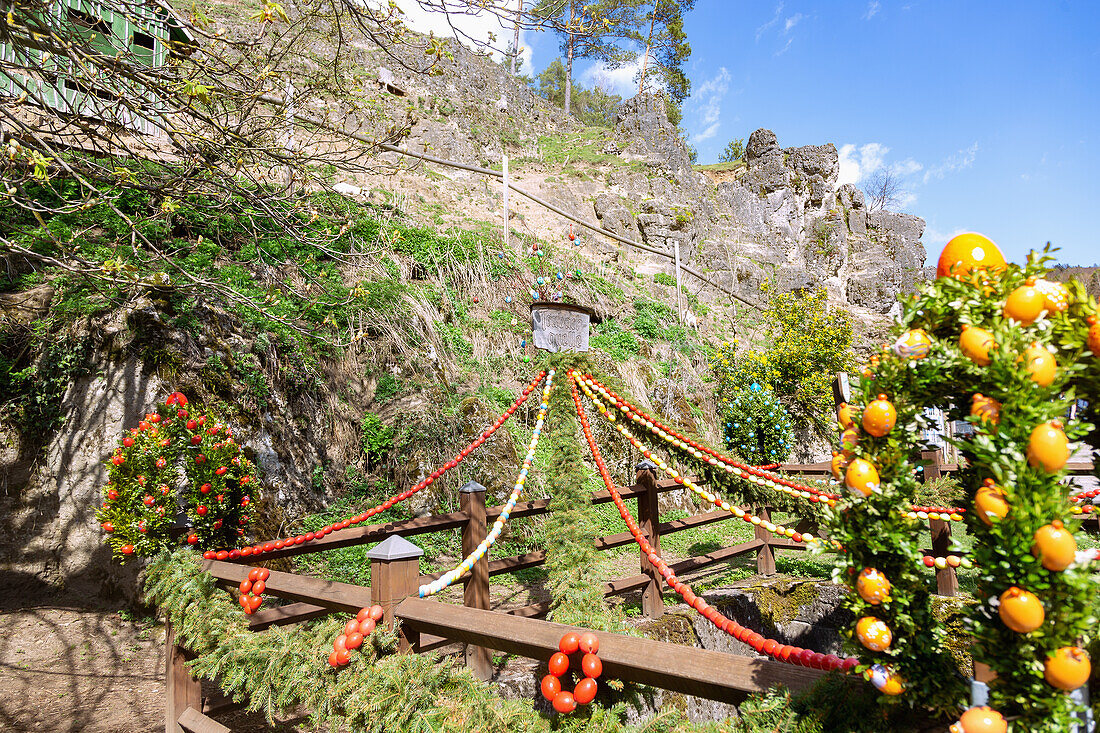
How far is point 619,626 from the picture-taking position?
152 inches

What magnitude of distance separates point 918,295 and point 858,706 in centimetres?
106

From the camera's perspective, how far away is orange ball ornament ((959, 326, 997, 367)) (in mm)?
1298

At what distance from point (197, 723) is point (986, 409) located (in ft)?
13.2

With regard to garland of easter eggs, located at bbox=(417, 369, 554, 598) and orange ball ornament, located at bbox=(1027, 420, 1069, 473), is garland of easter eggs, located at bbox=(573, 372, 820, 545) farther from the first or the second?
orange ball ornament, located at bbox=(1027, 420, 1069, 473)

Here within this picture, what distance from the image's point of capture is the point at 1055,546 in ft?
3.72

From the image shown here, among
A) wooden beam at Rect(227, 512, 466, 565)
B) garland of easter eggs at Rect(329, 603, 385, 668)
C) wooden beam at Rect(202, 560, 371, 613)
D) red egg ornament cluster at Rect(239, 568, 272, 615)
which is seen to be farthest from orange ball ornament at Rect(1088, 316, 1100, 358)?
wooden beam at Rect(227, 512, 466, 565)

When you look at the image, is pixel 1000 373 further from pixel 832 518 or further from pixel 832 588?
pixel 832 588

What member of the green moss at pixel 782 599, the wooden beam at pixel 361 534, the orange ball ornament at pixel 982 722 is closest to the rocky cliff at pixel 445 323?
the wooden beam at pixel 361 534

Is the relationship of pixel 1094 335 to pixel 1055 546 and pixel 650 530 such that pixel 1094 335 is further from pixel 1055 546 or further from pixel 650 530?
pixel 650 530

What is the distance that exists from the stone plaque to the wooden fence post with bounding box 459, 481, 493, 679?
1.73 m

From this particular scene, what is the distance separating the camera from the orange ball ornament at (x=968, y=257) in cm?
147

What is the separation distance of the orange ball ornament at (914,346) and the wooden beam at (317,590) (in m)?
2.29

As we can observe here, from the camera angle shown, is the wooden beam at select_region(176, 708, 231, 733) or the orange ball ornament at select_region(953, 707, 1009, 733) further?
the wooden beam at select_region(176, 708, 231, 733)

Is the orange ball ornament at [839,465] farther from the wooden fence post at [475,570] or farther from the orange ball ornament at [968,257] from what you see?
the wooden fence post at [475,570]
